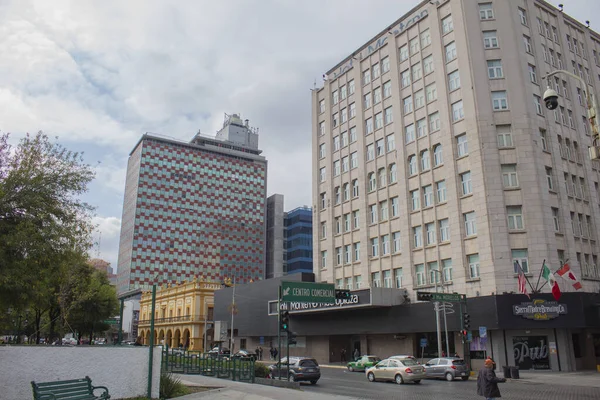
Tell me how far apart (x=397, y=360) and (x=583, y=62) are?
3591 cm

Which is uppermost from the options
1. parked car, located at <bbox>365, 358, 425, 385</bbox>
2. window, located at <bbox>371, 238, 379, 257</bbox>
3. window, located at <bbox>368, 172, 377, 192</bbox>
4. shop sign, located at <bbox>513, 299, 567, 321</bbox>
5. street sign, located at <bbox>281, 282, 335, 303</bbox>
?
window, located at <bbox>368, 172, 377, 192</bbox>

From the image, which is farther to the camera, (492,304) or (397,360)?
(492,304)

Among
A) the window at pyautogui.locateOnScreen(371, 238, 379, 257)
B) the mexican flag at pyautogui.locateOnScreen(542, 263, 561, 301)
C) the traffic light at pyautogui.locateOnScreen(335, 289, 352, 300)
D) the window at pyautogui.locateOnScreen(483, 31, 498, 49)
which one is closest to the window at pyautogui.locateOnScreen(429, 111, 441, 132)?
the window at pyautogui.locateOnScreen(483, 31, 498, 49)

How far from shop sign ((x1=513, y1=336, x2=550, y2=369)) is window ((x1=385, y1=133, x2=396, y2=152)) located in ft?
67.4

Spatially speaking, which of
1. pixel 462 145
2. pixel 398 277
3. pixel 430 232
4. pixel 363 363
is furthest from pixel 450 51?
pixel 363 363

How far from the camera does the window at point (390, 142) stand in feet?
154

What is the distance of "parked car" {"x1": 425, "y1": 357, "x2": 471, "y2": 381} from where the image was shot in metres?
28.9

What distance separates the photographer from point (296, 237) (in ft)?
407

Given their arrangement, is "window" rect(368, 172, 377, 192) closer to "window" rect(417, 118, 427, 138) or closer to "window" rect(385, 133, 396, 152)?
"window" rect(385, 133, 396, 152)

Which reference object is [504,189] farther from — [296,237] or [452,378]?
[296,237]

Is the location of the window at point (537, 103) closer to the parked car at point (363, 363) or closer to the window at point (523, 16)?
the window at point (523, 16)

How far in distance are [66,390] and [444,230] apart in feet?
110

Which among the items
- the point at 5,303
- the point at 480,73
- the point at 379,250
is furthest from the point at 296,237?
the point at 5,303

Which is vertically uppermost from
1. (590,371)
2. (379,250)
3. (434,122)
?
(434,122)
